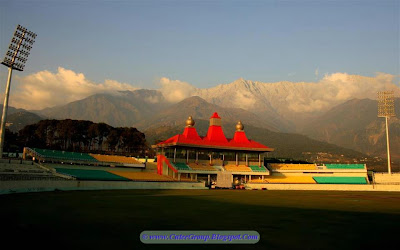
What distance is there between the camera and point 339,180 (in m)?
70.9

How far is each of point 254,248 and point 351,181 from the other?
66454 millimetres

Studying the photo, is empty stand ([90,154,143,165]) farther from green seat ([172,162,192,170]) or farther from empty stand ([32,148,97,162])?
green seat ([172,162,192,170])

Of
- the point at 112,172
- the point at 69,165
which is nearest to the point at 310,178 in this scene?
the point at 112,172

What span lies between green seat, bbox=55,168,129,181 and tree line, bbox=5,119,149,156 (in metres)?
38.0

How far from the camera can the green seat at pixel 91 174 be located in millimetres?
50906

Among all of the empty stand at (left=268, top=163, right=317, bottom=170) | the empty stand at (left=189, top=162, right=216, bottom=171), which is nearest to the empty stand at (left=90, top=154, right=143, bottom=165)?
the empty stand at (left=189, top=162, right=216, bottom=171)

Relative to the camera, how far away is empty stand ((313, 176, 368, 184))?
6952 centimetres

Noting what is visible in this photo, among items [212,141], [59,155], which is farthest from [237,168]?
[59,155]

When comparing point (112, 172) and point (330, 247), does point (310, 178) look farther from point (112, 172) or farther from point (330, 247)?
point (330, 247)

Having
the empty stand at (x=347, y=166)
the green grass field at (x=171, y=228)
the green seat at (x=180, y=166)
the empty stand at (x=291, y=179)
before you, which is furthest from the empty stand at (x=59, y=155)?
the empty stand at (x=347, y=166)

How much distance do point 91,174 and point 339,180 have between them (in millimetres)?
53256

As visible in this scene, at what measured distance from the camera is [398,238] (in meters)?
14.4

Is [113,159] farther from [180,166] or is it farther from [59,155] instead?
[180,166]

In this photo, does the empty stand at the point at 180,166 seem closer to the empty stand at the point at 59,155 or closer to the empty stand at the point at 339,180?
the empty stand at the point at 59,155
